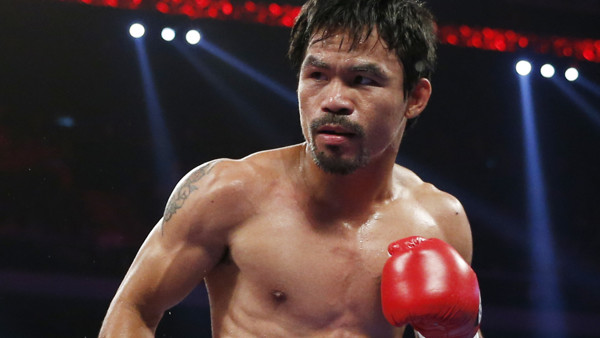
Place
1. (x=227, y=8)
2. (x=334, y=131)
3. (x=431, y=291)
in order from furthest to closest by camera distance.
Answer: (x=227, y=8) → (x=334, y=131) → (x=431, y=291)

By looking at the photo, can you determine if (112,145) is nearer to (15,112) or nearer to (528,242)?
(15,112)

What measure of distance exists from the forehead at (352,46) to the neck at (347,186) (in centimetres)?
22

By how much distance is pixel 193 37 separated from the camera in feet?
14.1

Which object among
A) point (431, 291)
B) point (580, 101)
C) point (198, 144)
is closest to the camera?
point (431, 291)

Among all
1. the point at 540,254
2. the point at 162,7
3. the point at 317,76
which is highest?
the point at 162,7

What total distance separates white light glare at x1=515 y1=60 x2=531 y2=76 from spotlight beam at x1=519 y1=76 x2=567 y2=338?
13.2 inches

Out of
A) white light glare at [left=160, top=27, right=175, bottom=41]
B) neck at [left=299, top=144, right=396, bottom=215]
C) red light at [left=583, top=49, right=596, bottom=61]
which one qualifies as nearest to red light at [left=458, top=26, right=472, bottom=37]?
red light at [left=583, top=49, right=596, bottom=61]

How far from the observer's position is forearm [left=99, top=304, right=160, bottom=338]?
1.40 meters

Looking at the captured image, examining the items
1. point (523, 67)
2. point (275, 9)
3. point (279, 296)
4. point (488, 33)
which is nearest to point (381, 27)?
point (279, 296)

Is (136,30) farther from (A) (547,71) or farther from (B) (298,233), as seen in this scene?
(B) (298,233)

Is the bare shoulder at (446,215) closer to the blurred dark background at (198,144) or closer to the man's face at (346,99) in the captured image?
the man's face at (346,99)

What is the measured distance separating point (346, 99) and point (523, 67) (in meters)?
3.43

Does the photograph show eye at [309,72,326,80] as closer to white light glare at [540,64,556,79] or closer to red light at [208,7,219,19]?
red light at [208,7,219,19]

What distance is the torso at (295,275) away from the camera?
150 cm
